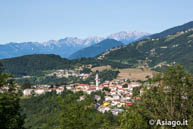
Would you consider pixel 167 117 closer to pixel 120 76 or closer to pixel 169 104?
pixel 169 104

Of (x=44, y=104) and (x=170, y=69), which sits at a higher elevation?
(x=170, y=69)

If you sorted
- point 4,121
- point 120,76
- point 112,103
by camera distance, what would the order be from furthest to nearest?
point 120,76, point 112,103, point 4,121

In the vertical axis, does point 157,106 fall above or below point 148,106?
above

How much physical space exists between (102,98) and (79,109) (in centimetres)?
8291

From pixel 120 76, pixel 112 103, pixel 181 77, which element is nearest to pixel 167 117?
pixel 181 77

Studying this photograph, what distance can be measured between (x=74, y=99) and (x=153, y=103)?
28.1 feet

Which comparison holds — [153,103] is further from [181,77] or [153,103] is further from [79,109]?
[79,109]

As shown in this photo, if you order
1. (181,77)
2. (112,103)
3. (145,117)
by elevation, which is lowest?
(112,103)

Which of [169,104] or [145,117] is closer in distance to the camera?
[169,104]

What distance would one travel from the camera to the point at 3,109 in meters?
23.7

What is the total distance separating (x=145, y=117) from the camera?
2561 centimetres

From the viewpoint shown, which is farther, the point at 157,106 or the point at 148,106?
the point at 148,106

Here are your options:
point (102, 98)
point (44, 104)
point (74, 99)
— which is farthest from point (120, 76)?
point (74, 99)

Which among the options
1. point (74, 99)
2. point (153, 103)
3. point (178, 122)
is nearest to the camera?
point (178, 122)
